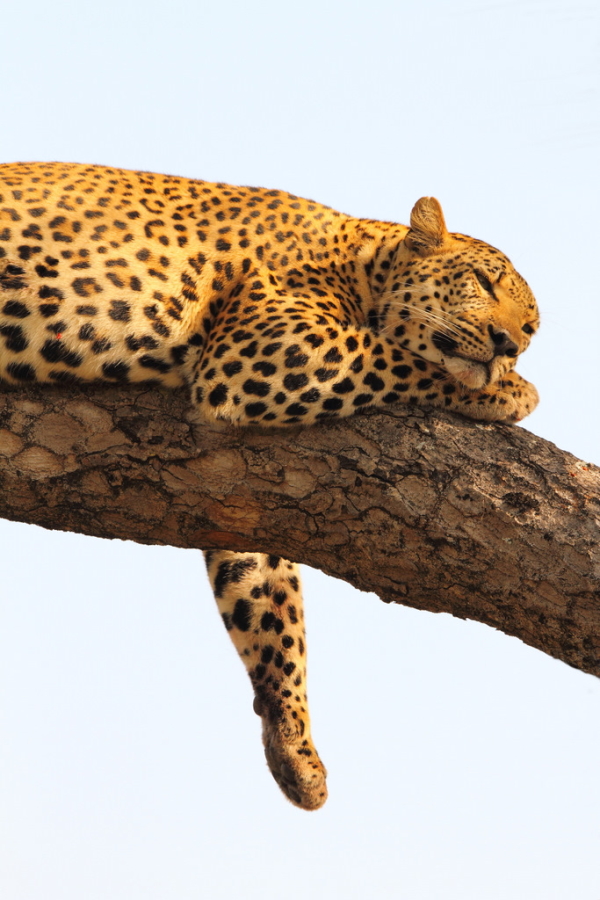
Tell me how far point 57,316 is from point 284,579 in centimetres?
248

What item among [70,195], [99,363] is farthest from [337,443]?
[70,195]

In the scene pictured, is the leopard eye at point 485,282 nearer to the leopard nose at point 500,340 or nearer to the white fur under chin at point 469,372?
the leopard nose at point 500,340

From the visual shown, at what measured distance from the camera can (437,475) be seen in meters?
5.73

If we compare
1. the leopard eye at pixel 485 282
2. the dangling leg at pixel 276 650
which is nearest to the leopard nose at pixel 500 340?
the leopard eye at pixel 485 282

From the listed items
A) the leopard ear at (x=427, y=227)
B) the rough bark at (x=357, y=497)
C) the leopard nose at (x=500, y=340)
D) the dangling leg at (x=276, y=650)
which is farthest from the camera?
the dangling leg at (x=276, y=650)

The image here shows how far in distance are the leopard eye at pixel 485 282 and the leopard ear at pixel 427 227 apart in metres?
0.36

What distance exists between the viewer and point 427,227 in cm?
665

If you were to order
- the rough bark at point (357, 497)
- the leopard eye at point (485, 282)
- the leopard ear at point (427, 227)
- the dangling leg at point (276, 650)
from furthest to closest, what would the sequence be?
the dangling leg at point (276, 650) → the leopard ear at point (427, 227) → the leopard eye at point (485, 282) → the rough bark at point (357, 497)

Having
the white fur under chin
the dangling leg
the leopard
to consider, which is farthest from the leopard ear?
the dangling leg

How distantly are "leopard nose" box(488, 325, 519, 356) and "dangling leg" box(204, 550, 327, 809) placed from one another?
228 centimetres

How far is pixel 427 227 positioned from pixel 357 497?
6.36 ft

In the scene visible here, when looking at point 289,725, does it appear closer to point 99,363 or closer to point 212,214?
point 99,363

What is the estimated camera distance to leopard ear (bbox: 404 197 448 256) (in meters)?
6.65

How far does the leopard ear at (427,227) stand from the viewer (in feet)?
21.8
